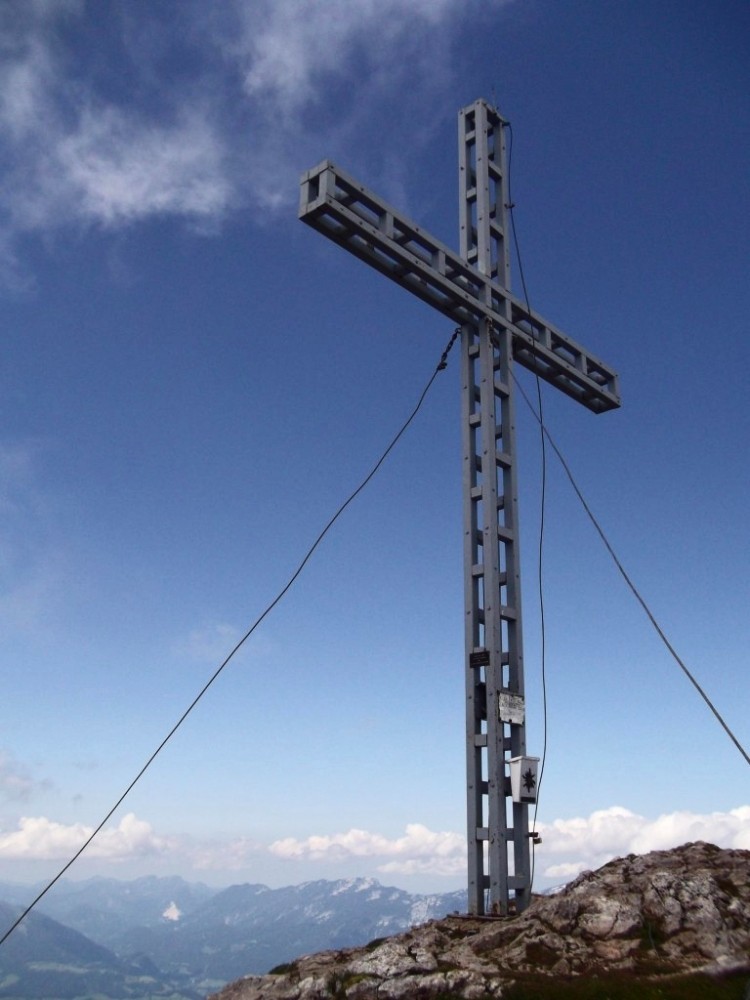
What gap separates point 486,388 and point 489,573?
3.79m

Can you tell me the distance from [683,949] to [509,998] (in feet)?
8.02

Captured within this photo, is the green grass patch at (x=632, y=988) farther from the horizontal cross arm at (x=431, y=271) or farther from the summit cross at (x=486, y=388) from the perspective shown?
the horizontal cross arm at (x=431, y=271)

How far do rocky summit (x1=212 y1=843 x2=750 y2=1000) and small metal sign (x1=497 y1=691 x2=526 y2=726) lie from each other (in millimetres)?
2993

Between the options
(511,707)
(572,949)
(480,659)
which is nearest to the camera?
(572,949)

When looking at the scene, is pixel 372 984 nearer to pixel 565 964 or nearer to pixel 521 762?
pixel 565 964

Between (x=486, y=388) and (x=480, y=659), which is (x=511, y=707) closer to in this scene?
(x=480, y=659)

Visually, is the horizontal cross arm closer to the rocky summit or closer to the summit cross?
the summit cross

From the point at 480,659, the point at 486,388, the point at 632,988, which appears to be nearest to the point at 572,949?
the point at 632,988

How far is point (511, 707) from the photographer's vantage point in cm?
1459

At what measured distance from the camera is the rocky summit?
9.55 m

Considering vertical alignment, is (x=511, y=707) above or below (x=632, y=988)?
above

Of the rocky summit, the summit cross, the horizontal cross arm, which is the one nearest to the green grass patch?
the rocky summit

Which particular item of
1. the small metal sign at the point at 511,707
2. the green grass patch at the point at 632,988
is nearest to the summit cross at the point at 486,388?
the small metal sign at the point at 511,707

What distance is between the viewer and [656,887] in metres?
11.1
